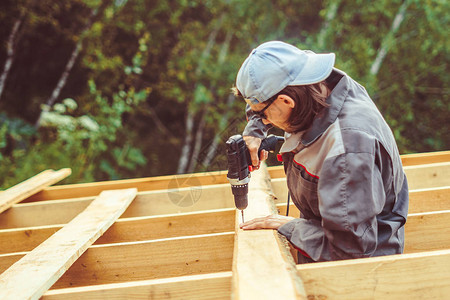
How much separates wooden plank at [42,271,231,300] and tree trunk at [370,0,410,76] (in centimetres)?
624

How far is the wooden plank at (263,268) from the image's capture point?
1067mm

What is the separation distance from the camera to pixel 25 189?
2.70 metres

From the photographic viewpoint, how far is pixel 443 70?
6664 millimetres

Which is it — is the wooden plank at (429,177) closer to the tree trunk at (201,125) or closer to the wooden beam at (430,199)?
the wooden beam at (430,199)

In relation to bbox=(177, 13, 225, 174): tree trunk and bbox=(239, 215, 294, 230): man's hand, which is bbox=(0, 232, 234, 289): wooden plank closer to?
bbox=(239, 215, 294, 230): man's hand

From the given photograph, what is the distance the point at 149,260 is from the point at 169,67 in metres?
5.55

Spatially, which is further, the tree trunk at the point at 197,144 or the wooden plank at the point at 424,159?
the tree trunk at the point at 197,144

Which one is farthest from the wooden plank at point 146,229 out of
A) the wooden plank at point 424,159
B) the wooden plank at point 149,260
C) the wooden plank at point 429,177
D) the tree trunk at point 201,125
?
the tree trunk at point 201,125

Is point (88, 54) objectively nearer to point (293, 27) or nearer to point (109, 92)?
point (109, 92)

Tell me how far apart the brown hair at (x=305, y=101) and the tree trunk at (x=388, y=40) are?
18.8 ft

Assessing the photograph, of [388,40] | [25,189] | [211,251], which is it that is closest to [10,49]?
[25,189]

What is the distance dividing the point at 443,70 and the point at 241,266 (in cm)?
705

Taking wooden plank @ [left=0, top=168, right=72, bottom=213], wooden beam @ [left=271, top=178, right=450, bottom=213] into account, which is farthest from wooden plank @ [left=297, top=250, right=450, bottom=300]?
wooden plank @ [left=0, top=168, right=72, bottom=213]

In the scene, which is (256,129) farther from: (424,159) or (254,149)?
(424,159)
